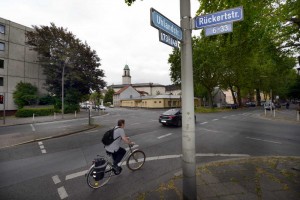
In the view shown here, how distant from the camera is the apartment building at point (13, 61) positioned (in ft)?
93.3

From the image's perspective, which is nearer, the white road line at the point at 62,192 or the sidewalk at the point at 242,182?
the sidewalk at the point at 242,182

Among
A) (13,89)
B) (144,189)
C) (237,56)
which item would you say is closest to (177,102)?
(13,89)

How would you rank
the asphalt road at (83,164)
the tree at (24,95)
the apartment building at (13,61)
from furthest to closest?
the tree at (24,95)
the apartment building at (13,61)
the asphalt road at (83,164)

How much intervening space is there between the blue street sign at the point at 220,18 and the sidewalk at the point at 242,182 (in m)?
3.56

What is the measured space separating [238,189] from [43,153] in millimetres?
7701

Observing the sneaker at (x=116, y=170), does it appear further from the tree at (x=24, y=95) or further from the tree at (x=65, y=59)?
the tree at (x=24, y=95)

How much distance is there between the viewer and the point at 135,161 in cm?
602

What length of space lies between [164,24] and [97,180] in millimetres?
4068

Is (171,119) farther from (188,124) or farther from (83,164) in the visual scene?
(188,124)

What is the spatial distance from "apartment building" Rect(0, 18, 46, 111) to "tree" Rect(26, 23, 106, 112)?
1736 millimetres

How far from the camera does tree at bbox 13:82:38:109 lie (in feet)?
94.2

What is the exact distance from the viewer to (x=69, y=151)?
8.32m

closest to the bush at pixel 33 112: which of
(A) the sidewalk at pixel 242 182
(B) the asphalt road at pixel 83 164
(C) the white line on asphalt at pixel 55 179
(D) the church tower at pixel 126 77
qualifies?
(B) the asphalt road at pixel 83 164

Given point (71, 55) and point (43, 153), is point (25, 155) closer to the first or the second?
point (43, 153)
